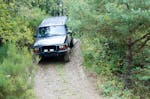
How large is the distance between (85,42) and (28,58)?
1111cm

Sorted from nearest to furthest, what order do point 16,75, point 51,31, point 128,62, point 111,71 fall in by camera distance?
point 16,75 < point 128,62 < point 111,71 < point 51,31

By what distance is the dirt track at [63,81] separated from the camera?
10.7 metres

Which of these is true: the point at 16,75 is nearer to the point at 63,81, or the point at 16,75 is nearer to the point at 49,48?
the point at 63,81

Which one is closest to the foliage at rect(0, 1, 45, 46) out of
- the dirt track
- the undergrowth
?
the dirt track

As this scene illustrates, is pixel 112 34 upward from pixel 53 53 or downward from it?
upward

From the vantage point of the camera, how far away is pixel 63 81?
39.9 ft

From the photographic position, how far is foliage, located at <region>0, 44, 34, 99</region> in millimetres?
5480

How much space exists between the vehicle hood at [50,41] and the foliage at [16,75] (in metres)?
7.75

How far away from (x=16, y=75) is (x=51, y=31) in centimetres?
969

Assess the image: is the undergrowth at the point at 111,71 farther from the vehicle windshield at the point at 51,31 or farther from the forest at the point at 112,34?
the vehicle windshield at the point at 51,31

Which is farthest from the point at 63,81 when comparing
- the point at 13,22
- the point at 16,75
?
the point at 16,75

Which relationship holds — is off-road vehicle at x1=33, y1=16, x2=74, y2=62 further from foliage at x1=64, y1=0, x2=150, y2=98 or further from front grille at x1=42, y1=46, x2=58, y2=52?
foliage at x1=64, y1=0, x2=150, y2=98

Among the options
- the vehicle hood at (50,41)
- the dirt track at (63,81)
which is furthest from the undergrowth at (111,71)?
the vehicle hood at (50,41)

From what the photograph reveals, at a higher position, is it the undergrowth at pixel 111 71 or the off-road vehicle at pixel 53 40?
the off-road vehicle at pixel 53 40
